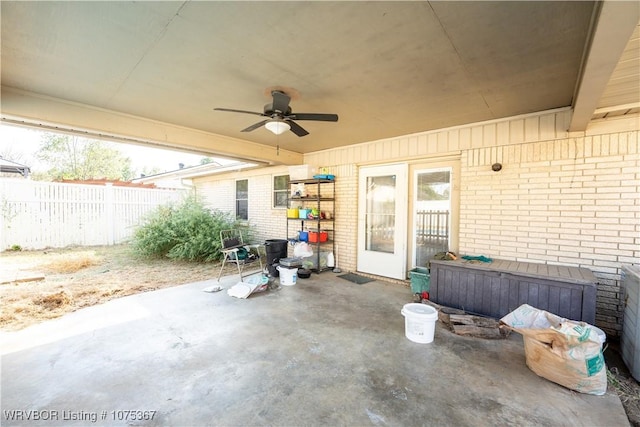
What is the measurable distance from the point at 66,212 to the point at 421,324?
9.74m

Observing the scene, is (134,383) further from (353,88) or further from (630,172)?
(630,172)

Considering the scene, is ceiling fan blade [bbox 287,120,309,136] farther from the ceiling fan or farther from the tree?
the tree

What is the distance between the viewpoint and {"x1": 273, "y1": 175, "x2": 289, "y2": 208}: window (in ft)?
23.3

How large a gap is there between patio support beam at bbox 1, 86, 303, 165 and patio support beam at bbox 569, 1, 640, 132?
16.0 feet

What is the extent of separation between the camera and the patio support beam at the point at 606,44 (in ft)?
4.29

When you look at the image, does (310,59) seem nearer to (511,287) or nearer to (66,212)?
(511,287)

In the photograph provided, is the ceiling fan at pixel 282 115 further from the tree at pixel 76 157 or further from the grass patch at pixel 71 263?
the tree at pixel 76 157

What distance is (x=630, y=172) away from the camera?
9.98 feet

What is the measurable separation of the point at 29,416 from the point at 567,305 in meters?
4.70

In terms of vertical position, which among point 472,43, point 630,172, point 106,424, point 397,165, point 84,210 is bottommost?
point 106,424

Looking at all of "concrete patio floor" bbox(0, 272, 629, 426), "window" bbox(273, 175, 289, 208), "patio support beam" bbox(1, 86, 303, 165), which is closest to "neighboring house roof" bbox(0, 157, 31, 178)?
"patio support beam" bbox(1, 86, 303, 165)

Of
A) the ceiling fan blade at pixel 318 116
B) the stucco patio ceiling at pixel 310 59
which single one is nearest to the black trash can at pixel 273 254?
the stucco patio ceiling at pixel 310 59

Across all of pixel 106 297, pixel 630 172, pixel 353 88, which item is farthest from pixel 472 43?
pixel 106 297

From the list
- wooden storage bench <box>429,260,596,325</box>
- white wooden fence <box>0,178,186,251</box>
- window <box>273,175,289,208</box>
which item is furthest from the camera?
window <box>273,175,289,208</box>
